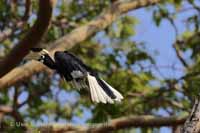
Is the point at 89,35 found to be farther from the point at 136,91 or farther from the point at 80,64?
the point at 80,64

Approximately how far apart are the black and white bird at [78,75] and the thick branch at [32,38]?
1.55 meters

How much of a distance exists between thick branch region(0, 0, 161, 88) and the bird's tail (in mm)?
1286

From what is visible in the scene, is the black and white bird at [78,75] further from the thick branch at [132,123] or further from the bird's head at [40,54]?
the thick branch at [132,123]

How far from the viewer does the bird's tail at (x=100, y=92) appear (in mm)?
2111

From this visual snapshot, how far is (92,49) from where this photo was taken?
6.70m

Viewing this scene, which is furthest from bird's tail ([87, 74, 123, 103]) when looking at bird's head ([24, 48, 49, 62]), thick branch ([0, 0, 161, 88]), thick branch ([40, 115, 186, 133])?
thick branch ([40, 115, 186, 133])

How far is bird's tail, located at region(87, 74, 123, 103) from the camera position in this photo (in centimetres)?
211

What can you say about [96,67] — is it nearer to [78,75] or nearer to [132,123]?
[132,123]

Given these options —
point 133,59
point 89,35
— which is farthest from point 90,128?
point 133,59

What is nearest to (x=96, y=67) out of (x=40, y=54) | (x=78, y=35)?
(x=78, y=35)

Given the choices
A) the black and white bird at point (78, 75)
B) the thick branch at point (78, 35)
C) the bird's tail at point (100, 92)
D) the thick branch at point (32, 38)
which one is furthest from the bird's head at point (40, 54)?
the thick branch at point (32, 38)

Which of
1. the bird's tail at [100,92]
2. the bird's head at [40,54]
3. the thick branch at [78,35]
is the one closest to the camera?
the bird's tail at [100,92]

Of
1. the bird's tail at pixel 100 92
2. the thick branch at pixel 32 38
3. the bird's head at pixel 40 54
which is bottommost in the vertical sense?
the bird's tail at pixel 100 92

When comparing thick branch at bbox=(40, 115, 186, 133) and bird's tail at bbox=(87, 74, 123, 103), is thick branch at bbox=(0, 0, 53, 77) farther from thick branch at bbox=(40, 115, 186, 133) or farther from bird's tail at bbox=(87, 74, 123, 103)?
bird's tail at bbox=(87, 74, 123, 103)
